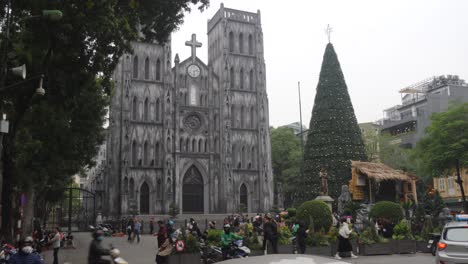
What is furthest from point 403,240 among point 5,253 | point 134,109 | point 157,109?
point 134,109

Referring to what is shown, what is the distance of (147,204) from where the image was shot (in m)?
47.3

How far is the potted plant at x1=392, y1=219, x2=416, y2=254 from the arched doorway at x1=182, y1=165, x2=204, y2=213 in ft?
104

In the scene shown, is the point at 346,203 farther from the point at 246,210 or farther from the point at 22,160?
the point at 246,210

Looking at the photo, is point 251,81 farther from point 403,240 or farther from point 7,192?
point 7,192

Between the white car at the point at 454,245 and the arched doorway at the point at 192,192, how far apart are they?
39906 mm

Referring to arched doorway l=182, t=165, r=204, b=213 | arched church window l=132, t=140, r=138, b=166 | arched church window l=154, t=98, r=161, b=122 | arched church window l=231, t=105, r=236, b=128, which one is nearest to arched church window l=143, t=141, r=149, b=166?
arched church window l=132, t=140, r=138, b=166

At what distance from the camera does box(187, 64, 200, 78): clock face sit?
52300mm

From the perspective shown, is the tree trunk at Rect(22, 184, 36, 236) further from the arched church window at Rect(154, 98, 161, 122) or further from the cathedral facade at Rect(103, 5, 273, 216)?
the arched church window at Rect(154, 98, 161, 122)

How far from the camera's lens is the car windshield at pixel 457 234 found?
32.9 ft

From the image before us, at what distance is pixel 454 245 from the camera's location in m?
9.88

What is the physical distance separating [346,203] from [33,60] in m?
19.4

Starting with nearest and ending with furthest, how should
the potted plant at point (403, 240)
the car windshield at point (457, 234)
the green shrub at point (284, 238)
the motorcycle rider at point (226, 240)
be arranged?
the car windshield at point (457, 234) < the motorcycle rider at point (226, 240) < the green shrub at point (284, 238) < the potted plant at point (403, 240)

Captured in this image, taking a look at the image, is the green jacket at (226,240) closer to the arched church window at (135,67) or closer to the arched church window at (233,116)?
the arched church window at (135,67)

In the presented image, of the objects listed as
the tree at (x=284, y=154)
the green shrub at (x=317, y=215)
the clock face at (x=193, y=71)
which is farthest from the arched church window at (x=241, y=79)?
the green shrub at (x=317, y=215)
